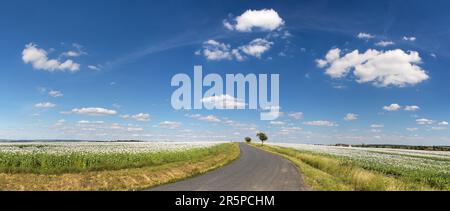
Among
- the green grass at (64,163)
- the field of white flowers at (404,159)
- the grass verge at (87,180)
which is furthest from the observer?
the field of white flowers at (404,159)

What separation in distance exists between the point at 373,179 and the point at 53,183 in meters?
19.5

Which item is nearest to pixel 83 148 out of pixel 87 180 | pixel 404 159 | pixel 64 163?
pixel 64 163

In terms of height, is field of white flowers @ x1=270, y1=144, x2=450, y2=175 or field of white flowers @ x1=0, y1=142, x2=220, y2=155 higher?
field of white flowers @ x1=0, y1=142, x2=220, y2=155

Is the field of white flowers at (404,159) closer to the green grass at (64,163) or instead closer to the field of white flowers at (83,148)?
the field of white flowers at (83,148)

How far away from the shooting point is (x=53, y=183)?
A: 21.8m

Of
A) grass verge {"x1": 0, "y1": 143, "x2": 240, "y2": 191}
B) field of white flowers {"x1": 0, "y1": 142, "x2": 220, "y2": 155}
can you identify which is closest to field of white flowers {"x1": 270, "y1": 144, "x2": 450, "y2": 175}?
field of white flowers {"x1": 0, "y1": 142, "x2": 220, "y2": 155}

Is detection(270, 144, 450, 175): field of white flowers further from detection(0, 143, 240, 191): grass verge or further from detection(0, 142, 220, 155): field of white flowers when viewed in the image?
detection(0, 143, 240, 191): grass verge

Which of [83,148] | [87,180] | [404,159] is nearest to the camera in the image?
[87,180]

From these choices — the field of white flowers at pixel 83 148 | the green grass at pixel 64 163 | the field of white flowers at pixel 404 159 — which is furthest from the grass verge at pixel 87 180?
the field of white flowers at pixel 404 159

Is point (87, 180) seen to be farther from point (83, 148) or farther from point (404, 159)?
point (404, 159)

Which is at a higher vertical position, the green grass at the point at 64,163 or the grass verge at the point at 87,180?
the green grass at the point at 64,163
